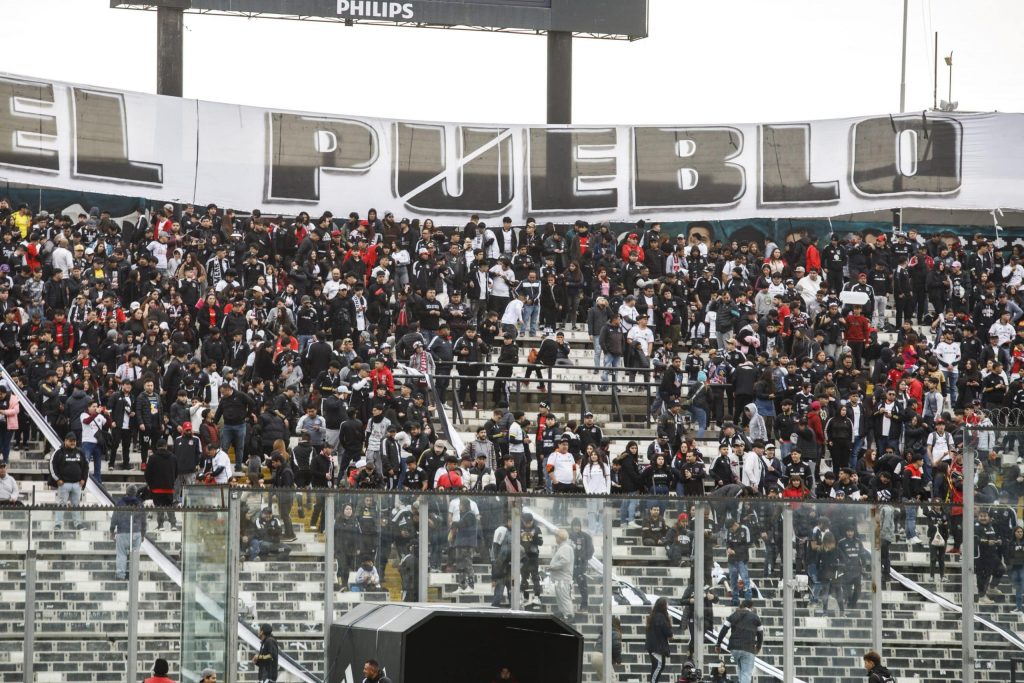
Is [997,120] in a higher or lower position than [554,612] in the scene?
higher

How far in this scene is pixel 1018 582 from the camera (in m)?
19.2

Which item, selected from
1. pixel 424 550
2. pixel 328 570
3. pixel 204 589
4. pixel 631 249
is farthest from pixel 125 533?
pixel 631 249

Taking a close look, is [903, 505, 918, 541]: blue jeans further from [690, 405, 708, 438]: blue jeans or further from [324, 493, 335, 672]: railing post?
[690, 405, 708, 438]: blue jeans

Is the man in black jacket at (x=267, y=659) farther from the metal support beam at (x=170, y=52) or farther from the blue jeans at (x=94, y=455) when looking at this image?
the metal support beam at (x=170, y=52)

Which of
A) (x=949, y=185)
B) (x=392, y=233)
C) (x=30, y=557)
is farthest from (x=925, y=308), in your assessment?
(x=30, y=557)

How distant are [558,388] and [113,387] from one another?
302 inches

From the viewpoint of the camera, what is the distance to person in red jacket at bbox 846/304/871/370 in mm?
30641

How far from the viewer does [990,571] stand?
1925cm

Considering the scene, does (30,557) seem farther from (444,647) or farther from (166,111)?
(166,111)

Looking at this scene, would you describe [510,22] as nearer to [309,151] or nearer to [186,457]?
[309,151]

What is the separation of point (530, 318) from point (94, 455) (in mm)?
9493

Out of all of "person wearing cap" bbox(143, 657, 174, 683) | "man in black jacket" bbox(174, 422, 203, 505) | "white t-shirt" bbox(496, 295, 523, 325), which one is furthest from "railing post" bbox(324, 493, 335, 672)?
"white t-shirt" bbox(496, 295, 523, 325)

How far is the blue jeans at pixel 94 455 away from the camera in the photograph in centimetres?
2395

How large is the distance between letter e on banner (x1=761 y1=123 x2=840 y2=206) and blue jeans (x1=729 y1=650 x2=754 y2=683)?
69.3 feet
